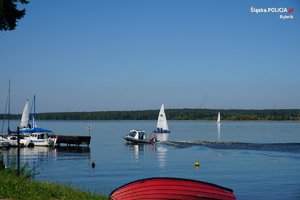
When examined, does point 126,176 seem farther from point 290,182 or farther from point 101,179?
point 290,182

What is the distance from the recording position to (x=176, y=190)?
13.9 metres

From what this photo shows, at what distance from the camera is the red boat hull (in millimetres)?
13867

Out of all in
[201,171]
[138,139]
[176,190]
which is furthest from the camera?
[138,139]

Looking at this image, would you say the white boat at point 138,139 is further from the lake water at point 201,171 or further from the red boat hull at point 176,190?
the red boat hull at point 176,190

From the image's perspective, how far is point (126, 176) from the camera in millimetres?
34062

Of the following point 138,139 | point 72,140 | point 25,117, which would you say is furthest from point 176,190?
point 25,117

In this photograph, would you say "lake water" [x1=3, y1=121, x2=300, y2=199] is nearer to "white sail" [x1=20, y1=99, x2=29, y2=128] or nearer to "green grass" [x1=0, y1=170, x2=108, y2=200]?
"green grass" [x1=0, y1=170, x2=108, y2=200]

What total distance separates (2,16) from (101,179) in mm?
16863

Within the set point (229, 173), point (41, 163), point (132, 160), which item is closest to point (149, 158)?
point (132, 160)

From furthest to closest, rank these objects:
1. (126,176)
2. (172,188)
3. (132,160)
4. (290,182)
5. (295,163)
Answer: (132,160) → (295,163) → (126,176) → (290,182) → (172,188)

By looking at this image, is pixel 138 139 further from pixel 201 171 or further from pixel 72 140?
pixel 201 171

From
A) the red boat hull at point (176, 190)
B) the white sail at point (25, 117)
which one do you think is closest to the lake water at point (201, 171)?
the red boat hull at point (176, 190)

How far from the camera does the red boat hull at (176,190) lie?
45.5 ft

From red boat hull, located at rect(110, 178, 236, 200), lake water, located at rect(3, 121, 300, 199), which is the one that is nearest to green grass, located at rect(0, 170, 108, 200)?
red boat hull, located at rect(110, 178, 236, 200)
